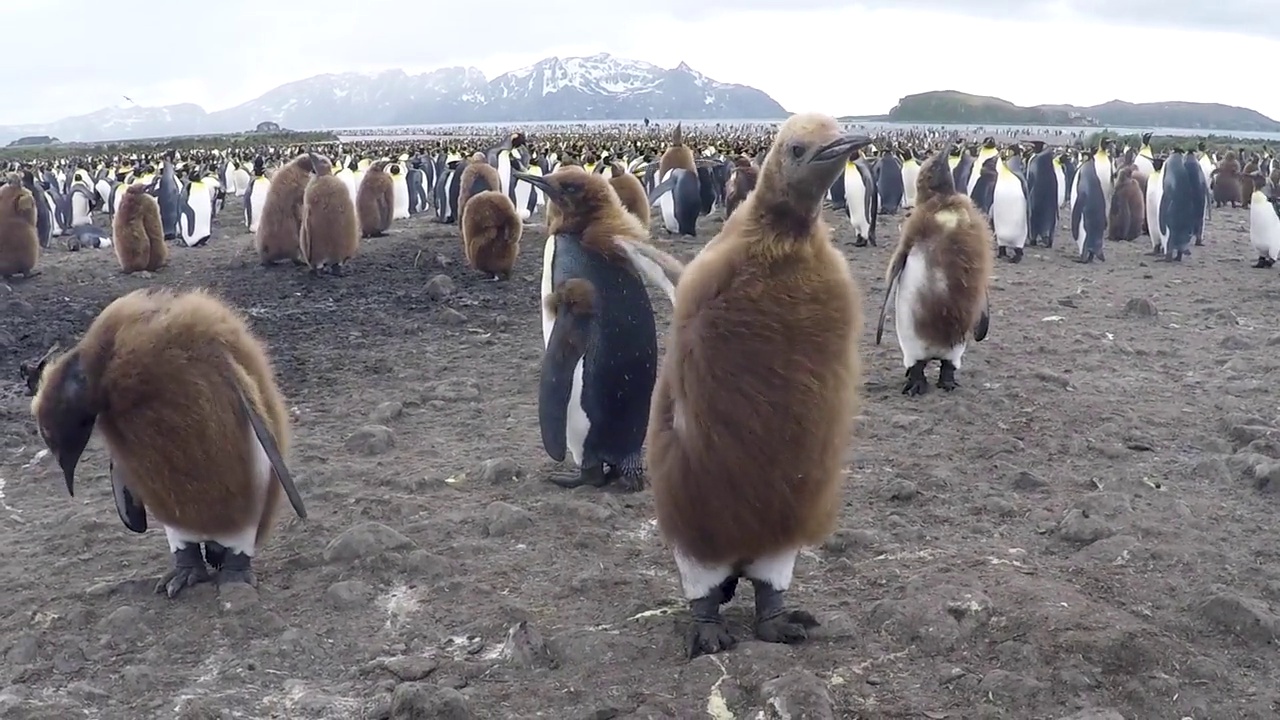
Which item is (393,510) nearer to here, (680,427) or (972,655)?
(680,427)

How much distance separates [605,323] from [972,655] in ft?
7.14

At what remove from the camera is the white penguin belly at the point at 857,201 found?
44.1ft

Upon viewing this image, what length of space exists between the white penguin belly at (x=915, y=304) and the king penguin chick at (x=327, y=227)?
20.8 ft

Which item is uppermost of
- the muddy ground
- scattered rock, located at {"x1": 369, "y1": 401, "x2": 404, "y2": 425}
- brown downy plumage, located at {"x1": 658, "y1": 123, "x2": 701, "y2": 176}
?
brown downy plumage, located at {"x1": 658, "y1": 123, "x2": 701, "y2": 176}

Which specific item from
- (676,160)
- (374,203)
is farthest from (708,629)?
(676,160)

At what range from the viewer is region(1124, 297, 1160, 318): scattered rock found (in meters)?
8.37

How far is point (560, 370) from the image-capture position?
450 centimetres

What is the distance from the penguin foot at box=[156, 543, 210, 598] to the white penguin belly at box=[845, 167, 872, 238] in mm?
10936

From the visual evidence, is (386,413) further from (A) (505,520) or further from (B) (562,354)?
(A) (505,520)

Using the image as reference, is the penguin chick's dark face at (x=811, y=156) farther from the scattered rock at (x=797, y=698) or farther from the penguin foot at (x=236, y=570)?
the penguin foot at (x=236, y=570)

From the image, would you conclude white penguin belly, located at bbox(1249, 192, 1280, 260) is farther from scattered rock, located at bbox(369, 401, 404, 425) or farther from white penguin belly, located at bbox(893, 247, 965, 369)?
scattered rock, located at bbox(369, 401, 404, 425)

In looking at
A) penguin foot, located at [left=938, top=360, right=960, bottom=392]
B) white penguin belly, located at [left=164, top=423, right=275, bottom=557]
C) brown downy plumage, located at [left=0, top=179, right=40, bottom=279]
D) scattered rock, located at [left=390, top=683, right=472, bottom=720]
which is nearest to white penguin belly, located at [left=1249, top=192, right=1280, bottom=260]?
penguin foot, located at [left=938, top=360, right=960, bottom=392]

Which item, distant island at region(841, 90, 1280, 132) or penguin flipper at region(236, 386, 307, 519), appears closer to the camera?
penguin flipper at region(236, 386, 307, 519)

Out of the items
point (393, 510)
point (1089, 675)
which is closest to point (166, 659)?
point (393, 510)
